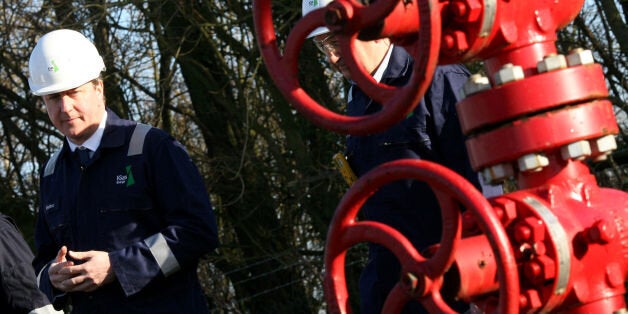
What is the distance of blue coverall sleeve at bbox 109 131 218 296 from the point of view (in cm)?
345

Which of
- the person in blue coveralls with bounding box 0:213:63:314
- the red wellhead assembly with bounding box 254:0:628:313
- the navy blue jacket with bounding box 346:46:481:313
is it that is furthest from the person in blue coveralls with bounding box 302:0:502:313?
the person in blue coveralls with bounding box 0:213:63:314

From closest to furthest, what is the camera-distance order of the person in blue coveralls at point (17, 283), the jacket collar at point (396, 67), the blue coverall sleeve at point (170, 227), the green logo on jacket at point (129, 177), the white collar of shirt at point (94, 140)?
the jacket collar at point (396, 67) → the blue coverall sleeve at point (170, 227) → the green logo on jacket at point (129, 177) → the white collar of shirt at point (94, 140) → the person in blue coveralls at point (17, 283)

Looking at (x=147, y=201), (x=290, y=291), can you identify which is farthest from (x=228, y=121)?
(x=147, y=201)

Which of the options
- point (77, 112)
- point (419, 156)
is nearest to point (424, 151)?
point (419, 156)

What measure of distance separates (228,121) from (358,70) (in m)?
7.26

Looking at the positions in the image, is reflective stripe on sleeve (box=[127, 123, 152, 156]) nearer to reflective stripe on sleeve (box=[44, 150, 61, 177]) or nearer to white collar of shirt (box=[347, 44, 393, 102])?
reflective stripe on sleeve (box=[44, 150, 61, 177])

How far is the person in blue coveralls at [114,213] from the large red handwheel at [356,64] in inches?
61.2

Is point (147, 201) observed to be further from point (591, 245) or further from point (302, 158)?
point (302, 158)

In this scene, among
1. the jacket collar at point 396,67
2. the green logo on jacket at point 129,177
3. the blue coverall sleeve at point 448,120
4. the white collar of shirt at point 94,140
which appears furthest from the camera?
the white collar of shirt at point 94,140

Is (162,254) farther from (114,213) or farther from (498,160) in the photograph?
(498,160)

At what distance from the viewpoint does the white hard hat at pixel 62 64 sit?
378cm

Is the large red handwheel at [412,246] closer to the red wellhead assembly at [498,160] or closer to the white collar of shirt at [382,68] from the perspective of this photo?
the red wellhead assembly at [498,160]

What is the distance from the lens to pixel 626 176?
6828 millimetres

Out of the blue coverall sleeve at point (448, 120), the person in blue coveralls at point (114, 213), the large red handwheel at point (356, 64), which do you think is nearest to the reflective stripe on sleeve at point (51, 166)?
the person in blue coveralls at point (114, 213)
